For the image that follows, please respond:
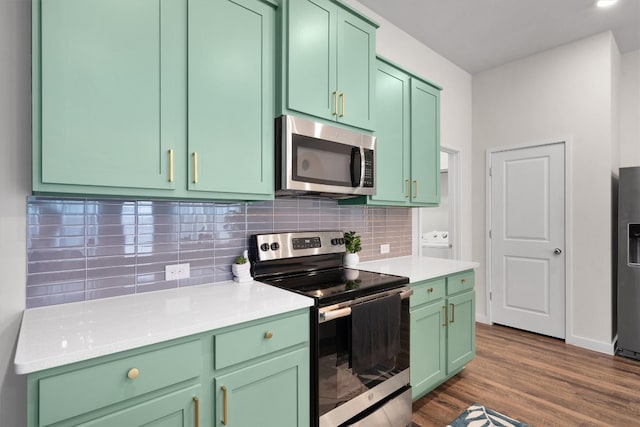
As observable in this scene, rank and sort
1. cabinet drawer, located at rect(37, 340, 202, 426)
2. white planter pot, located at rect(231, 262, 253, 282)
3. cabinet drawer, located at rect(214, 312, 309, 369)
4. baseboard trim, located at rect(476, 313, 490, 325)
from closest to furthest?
1. cabinet drawer, located at rect(37, 340, 202, 426)
2. cabinet drawer, located at rect(214, 312, 309, 369)
3. white planter pot, located at rect(231, 262, 253, 282)
4. baseboard trim, located at rect(476, 313, 490, 325)

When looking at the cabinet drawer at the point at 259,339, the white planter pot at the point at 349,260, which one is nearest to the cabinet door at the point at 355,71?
the white planter pot at the point at 349,260

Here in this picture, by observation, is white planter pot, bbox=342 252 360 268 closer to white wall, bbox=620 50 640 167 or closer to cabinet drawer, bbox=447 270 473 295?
cabinet drawer, bbox=447 270 473 295

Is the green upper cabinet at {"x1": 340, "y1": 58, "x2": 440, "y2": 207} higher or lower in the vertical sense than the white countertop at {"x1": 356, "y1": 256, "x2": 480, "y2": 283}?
higher

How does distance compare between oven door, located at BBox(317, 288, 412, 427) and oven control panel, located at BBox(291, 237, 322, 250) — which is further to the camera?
oven control panel, located at BBox(291, 237, 322, 250)

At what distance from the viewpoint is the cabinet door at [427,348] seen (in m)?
2.18

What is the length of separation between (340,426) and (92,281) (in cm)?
141

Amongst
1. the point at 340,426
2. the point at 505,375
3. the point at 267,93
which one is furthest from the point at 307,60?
the point at 505,375

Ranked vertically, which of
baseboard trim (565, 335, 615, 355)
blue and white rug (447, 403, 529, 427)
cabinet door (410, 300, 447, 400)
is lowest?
blue and white rug (447, 403, 529, 427)

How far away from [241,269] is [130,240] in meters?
0.59

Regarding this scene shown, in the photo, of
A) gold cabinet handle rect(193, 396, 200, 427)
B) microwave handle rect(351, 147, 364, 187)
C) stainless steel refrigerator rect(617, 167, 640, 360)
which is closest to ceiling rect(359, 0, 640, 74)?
stainless steel refrigerator rect(617, 167, 640, 360)

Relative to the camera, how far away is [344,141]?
2.07m

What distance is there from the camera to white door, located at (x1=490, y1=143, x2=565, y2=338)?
11.5 ft

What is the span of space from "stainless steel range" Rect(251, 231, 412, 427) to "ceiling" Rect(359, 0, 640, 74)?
7.27 feet

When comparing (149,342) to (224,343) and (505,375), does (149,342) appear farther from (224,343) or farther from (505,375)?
(505,375)
